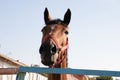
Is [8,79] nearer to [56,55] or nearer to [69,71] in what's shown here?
[56,55]

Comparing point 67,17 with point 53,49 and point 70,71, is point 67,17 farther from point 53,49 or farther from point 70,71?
point 70,71

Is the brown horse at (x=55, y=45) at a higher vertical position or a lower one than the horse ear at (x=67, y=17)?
lower

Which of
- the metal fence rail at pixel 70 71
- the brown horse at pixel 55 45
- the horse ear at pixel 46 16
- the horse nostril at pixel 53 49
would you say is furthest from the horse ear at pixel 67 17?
the metal fence rail at pixel 70 71

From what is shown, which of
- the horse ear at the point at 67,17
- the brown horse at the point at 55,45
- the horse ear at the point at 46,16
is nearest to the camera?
the brown horse at the point at 55,45

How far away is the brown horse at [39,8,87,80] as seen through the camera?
4.29 metres

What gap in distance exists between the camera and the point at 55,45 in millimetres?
4457

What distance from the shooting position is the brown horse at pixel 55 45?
429 centimetres

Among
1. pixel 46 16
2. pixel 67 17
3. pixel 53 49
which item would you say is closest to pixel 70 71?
pixel 53 49

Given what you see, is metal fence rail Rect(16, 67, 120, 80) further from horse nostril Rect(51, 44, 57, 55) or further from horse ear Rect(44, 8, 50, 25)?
horse ear Rect(44, 8, 50, 25)

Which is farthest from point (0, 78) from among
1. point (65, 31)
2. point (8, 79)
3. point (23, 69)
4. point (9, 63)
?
point (23, 69)

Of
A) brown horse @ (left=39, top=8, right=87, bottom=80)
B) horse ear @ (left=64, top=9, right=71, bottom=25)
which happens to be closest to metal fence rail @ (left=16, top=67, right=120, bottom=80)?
brown horse @ (left=39, top=8, right=87, bottom=80)

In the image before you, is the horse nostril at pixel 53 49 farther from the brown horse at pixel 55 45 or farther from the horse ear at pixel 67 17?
the horse ear at pixel 67 17

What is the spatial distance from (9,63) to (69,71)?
11.6m

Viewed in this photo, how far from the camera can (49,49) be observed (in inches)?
168
